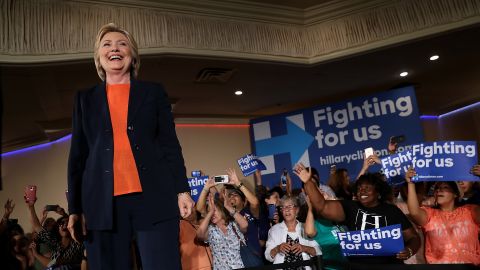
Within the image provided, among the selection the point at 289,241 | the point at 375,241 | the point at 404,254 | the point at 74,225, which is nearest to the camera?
the point at 74,225

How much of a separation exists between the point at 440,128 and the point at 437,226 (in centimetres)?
621

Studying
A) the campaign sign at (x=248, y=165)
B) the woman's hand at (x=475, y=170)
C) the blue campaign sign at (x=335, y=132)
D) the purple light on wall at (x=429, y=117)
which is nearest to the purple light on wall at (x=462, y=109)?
the purple light on wall at (x=429, y=117)

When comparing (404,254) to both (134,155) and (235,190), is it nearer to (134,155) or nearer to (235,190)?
(235,190)

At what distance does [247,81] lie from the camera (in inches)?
209

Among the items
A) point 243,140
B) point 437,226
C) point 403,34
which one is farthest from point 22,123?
point 437,226

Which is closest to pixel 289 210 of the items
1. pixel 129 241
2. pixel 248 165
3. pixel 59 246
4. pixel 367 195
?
pixel 367 195

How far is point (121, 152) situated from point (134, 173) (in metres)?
0.07

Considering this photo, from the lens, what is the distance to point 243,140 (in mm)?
7148

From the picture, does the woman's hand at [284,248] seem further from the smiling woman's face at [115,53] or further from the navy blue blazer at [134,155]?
the smiling woman's face at [115,53]

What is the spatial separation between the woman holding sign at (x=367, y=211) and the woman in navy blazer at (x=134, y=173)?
179cm

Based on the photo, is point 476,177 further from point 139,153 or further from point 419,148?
point 139,153

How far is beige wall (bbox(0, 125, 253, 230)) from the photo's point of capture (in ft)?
21.6

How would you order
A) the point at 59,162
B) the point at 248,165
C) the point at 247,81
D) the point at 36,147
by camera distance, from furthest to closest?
the point at 36,147 < the point at 59,162 < the point at 247,81 < the point at 248,165

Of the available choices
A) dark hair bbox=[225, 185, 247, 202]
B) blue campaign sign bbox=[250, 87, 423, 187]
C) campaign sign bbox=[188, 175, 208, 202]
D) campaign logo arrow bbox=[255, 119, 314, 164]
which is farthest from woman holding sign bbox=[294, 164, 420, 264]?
campaign logo arrow bbox=[255, 119, 314, 164]
